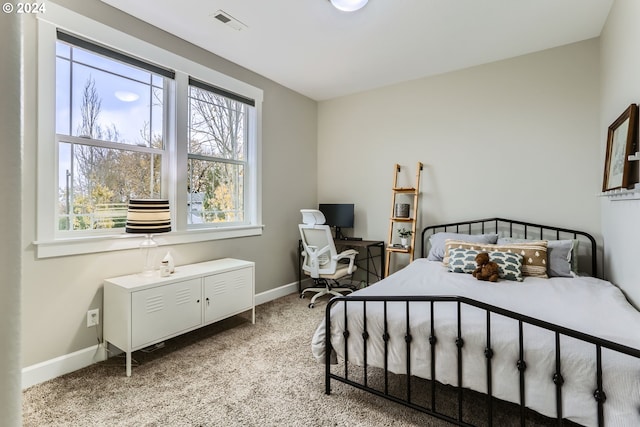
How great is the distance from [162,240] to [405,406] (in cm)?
233

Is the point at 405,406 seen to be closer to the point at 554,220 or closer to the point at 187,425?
the point at 187,425

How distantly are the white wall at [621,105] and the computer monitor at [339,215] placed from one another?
255cm

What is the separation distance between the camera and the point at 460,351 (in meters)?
1.55

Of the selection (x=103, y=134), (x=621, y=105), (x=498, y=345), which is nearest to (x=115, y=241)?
(x=103, y=134)

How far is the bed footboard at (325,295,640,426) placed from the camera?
1282 mm

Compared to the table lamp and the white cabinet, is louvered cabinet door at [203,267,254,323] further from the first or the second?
the table lamp

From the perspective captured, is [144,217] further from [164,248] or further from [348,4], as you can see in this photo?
[348,4]

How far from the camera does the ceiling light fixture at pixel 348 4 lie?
7.55 ft

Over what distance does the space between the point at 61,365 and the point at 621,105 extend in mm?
4355

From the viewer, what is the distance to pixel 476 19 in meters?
2.61

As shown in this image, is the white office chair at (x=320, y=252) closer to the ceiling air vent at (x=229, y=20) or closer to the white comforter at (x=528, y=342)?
the white comforter at (x=528, y=342)

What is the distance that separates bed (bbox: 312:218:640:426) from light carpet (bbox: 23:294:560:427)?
14 centimetres

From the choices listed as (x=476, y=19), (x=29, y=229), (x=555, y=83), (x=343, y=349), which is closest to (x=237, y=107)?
(x=29, y=229)

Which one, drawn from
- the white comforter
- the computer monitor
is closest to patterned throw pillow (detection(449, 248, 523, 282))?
the white comforter
